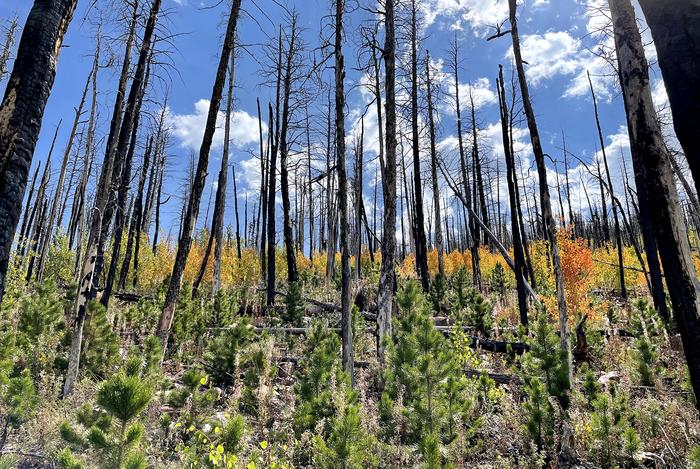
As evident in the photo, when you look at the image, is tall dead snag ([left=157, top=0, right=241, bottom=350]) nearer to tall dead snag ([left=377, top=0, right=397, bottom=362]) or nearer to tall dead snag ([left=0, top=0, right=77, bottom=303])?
tall dead snag ([left=377, top=0, right=397, bottom=362])

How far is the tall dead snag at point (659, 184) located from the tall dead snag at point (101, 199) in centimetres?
685

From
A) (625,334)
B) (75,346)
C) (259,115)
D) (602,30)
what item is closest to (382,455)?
(75,346)

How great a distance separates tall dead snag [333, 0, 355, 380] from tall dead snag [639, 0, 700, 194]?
4524mm

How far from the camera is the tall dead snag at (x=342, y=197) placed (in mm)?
5953

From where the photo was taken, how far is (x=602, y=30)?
6.14 meters

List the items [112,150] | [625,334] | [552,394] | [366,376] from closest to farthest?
[552,394] < [112,150] < [366,376] < [625,334]

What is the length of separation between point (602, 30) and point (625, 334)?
775 centimetres

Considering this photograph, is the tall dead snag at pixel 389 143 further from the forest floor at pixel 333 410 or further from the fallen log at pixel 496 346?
the forest floor at pixel 333 410

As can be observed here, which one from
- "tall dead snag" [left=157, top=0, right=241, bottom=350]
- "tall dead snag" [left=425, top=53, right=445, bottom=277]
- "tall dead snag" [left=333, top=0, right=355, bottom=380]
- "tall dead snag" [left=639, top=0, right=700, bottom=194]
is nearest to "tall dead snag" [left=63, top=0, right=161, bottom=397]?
"tall dead snag" [left=157, top=0, right=241, bottom=350]

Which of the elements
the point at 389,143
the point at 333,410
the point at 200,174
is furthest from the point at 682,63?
the point at 200,174

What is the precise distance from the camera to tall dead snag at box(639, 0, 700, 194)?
1905mm

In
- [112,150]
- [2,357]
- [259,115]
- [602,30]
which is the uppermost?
[259,115]

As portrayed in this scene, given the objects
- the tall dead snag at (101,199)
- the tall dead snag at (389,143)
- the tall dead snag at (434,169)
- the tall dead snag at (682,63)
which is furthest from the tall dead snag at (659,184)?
the tall dead snag at (434,169)

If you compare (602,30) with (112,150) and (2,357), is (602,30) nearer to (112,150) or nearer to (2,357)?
(112,150)
